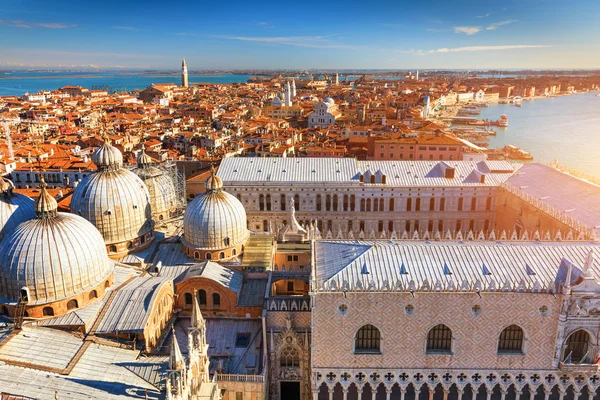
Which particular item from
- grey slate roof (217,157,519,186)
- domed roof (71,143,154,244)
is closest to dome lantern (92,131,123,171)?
domed roof (71,143,154,244)

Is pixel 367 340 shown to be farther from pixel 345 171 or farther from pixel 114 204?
pixel 345 171

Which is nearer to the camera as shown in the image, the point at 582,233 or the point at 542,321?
the point at 542,321

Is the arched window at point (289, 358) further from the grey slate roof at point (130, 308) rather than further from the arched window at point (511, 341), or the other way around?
the arched window at point (511, 341)

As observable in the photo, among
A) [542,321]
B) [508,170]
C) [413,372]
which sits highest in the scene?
[508,170]

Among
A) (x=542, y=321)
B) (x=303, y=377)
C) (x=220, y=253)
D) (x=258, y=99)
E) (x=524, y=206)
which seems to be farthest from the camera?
(x=258, y=99)

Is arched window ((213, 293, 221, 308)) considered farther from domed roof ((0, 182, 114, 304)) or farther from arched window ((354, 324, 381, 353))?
arched window ((354, 324, 381, 353))

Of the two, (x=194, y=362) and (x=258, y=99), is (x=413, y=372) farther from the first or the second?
(x=258, y=99)

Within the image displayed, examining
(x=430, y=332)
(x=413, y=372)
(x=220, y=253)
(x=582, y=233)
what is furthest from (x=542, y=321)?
(x=220, y=253)
